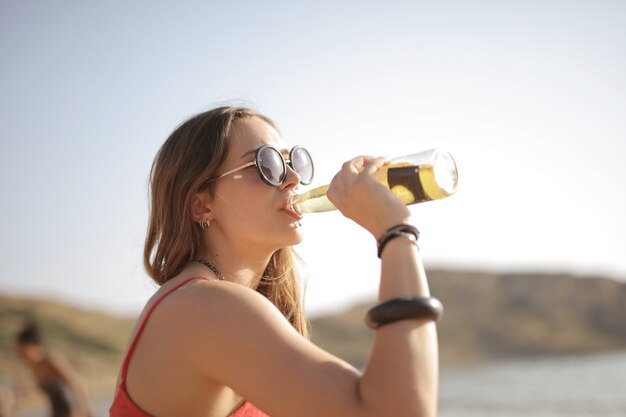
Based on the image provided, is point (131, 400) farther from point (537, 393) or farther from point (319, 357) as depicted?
point (537, 393)

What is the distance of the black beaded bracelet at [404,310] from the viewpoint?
1.86 meters

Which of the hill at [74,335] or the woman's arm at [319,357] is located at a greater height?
the woman's arm at [319,357]

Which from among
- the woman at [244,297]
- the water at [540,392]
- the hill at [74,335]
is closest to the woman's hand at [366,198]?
the woman at [244,297]

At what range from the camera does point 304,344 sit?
1914 mm

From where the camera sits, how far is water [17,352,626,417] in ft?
75.4

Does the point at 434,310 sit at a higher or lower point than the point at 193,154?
lower

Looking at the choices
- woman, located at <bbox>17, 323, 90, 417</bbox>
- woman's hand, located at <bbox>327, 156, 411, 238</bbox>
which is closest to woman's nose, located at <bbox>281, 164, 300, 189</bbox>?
woman's hand, located at <bbox>327, 156, 411, 238</bbox>

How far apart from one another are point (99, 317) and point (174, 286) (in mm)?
54007

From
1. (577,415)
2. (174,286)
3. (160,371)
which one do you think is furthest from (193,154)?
(577,415)

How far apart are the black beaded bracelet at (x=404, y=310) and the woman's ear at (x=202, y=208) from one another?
104 centimetres

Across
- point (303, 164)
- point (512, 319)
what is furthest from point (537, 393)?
point (512, 319)

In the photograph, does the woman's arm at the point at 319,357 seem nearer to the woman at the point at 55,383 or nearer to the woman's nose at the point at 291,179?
the woman's nose at the point at 291,179

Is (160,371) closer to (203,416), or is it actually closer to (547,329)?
(203,416)

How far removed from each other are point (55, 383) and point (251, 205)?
315 inches
